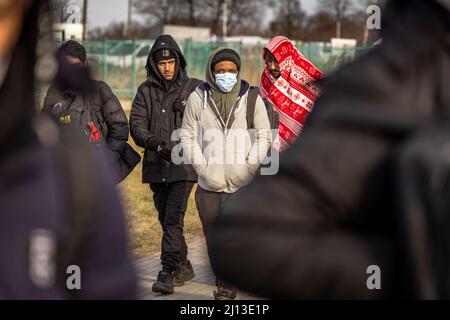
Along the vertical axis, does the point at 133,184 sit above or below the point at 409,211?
below

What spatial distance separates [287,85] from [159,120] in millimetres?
1085

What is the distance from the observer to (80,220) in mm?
1542

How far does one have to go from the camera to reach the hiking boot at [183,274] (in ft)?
26.2

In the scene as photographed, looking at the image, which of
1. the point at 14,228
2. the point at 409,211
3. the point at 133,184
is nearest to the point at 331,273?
the point at 409,211

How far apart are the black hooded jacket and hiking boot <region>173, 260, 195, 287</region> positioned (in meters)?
0.74

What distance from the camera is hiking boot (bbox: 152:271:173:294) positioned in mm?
7652

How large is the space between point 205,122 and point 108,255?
583cm

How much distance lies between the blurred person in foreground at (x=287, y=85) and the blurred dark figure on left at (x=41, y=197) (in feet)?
20.2

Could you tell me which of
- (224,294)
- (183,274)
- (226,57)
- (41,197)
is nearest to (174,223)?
(183,274)

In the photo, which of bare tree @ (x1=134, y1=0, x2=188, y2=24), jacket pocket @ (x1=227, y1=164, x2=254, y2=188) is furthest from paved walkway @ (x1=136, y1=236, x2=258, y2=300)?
bare tree @ (x1=134, y1=0, x2=188, y2=24)

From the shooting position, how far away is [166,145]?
25.9ft

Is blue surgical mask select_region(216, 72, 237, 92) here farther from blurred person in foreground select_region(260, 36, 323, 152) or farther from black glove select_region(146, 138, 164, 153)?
black glove select_region(146, 138, 164, 153)

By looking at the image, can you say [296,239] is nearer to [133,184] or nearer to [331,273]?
[331,273]

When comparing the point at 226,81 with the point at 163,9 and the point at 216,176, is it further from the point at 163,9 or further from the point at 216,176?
the point at 163,9
